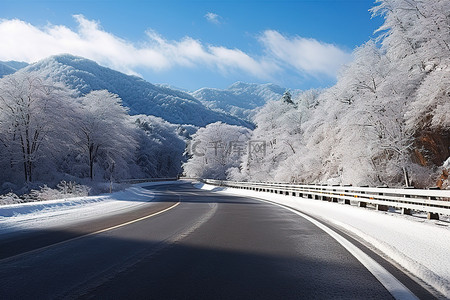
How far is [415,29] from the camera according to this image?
75.7ft

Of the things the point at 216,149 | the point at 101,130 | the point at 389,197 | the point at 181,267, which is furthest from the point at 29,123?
the point at 216,149

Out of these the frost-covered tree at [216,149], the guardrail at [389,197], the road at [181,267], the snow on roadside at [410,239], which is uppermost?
the frost-covered tree at [216,149]

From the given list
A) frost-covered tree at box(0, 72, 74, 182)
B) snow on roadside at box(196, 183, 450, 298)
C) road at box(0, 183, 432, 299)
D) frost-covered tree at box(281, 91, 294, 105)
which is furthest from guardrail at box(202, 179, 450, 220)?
frost-covered tree at box(281, 91, 294, 105)

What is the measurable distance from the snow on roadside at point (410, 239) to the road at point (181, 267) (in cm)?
70

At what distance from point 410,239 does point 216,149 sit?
71403mm

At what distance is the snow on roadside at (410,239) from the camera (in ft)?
16.5

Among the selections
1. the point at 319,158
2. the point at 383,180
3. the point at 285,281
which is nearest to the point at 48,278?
the point at 285,281

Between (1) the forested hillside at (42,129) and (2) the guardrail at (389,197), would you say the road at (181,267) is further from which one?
(1) the forested hillside at (42,129)

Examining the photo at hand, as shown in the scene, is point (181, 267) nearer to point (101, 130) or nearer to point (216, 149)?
point (101, 130)

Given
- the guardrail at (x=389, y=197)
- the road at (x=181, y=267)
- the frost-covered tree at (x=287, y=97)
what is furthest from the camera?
the frost-covered tree at (x=287, y=97)

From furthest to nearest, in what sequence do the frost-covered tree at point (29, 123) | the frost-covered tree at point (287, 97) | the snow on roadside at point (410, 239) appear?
the frost-covered tree at point (287, 97) → the frost-covered tree at point (29, 123) → the snow on roadside at point (410, 239)

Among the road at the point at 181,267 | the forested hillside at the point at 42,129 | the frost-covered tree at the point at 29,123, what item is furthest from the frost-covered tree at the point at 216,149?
the road at the point at 181,267

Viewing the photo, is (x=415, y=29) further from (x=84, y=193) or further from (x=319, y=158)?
(x=84, y=193)

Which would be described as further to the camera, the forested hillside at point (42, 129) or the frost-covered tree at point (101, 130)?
the frost-covered tree at point (101, 130)
